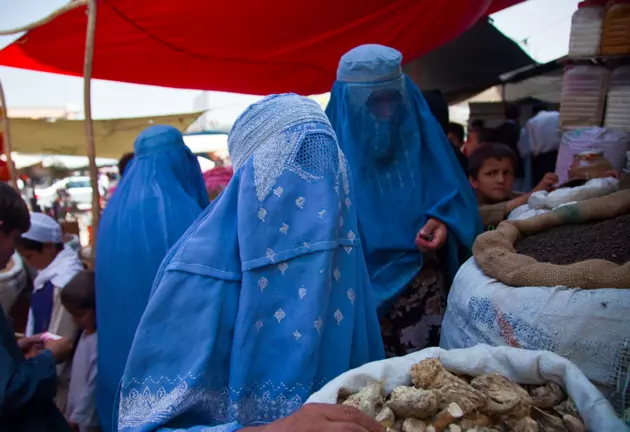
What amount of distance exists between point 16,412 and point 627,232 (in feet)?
6.51

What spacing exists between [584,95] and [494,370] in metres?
3.40

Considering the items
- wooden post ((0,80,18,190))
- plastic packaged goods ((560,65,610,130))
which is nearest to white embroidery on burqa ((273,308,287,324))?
plastic packaged goods ((560,65,610,130))

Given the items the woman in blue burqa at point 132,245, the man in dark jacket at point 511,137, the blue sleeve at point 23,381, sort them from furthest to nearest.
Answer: the man in dark jacket at point 511,137, the woman in blue burqa at point 132,245, the blue sleeve at point 23,381

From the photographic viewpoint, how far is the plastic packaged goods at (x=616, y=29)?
3.54 meters

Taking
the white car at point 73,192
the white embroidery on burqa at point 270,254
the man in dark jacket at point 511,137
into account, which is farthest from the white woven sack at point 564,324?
the white car at point 73,192

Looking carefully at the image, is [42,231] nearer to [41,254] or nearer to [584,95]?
[41,254]

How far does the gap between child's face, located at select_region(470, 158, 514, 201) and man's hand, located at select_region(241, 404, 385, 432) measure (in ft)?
7.65

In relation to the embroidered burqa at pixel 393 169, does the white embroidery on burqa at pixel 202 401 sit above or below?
below

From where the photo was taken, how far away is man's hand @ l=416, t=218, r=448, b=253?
2.29 m

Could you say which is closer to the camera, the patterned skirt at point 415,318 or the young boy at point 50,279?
the patterned skirt at point 415,318

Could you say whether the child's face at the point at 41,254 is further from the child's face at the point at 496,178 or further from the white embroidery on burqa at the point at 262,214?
the white embroidery on burqa at the point at 262,214

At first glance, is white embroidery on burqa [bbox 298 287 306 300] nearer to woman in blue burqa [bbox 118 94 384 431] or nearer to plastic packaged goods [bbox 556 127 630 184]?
woman in blue burqa [bbox 118 94 384 431]

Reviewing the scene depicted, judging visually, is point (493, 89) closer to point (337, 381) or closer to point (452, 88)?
point (452, 88)

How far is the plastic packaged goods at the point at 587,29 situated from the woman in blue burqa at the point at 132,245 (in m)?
2.84
